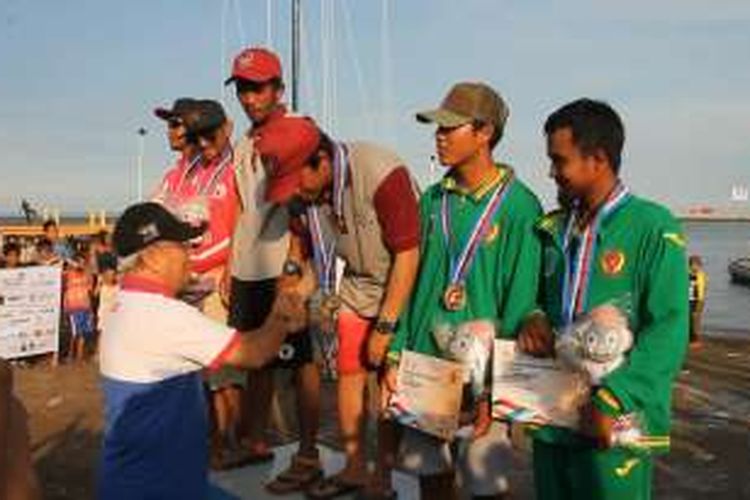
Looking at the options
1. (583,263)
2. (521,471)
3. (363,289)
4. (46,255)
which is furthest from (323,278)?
(46,255)

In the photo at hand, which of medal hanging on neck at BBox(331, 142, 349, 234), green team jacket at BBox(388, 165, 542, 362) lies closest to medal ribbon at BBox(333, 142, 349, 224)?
medal hanging on neck at BBox(331, 142, 349, 234)

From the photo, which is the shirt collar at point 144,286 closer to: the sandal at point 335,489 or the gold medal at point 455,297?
the gold medal at point 455,297

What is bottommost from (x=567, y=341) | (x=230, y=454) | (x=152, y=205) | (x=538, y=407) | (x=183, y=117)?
(x=230, y=454)

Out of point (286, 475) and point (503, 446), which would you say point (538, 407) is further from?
point (286, 475)

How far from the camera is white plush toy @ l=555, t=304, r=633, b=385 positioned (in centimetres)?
349

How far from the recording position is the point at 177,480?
3869mm

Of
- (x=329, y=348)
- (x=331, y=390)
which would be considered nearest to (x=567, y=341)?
(x=329, y=348)

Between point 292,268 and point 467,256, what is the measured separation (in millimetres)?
1234

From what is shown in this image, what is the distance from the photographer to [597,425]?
11.5 ft

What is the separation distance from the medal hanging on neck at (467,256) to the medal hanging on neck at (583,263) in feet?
2.08

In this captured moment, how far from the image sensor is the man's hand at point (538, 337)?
12.4 ft

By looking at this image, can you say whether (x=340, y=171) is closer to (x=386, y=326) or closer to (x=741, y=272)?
(x=386, y=326)

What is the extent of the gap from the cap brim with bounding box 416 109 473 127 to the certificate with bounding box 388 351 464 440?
946 mm

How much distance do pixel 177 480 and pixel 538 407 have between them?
4.35 feet
